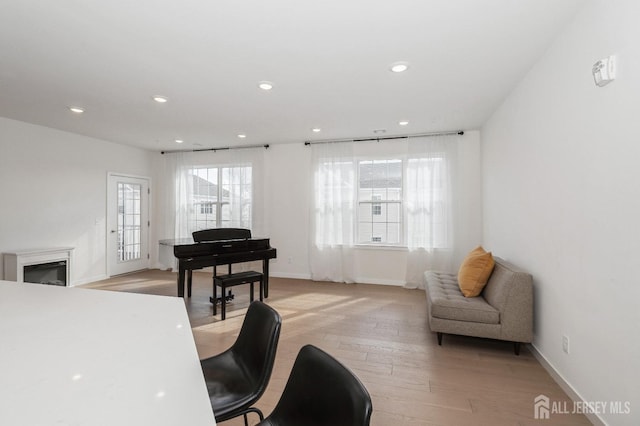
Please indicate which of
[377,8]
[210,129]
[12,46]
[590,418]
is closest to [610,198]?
[590,418]

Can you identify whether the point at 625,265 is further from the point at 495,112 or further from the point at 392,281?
the point at 392,281

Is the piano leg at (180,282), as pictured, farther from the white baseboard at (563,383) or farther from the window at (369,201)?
the white baseboard at (563,383)

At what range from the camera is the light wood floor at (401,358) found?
2.04 meters

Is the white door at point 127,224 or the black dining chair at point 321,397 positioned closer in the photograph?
the black dining chair at point 321,397

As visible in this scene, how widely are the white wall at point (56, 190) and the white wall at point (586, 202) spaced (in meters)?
6.58

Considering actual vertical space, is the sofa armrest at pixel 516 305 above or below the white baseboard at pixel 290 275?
above

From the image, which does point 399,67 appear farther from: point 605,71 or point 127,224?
point 127,224

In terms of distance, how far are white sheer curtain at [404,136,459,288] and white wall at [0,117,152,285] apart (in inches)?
222

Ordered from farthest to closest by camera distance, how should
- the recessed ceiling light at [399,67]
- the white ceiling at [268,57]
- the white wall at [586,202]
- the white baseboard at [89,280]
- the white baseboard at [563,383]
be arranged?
the white baseboard at [89,280]
the recessed ceiling light at [399,67]
the white ceiling at [268,57]
the white baseboard at [563,383]
the white wall at [586,202]

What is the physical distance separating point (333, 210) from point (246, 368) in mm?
4210

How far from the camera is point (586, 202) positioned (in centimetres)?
196

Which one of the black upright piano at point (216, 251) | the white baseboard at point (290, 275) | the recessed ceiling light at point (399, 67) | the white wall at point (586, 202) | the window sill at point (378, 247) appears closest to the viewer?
the white wall at point (586, 202)

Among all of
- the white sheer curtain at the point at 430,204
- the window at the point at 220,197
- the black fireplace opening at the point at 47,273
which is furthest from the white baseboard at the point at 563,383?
the black fireplace opening at the point at 47,273

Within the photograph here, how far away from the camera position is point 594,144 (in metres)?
1.88
